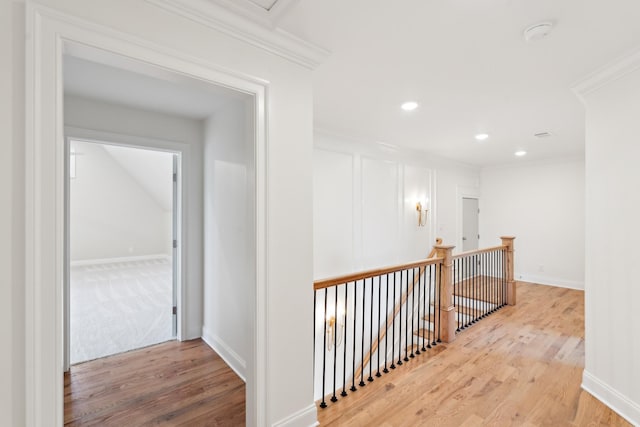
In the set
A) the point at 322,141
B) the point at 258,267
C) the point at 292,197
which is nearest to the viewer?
the point at 258,267

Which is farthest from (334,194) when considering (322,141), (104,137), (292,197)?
(104,137)

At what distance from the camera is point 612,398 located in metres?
2.15

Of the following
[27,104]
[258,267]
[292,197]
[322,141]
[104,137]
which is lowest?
[258,267]

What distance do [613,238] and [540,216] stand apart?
4.67 m

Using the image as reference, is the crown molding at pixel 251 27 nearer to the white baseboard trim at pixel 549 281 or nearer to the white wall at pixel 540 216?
the white wall at pixel 540 216

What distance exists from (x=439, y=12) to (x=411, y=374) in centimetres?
278

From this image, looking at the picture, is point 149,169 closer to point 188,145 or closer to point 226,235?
point 188,145

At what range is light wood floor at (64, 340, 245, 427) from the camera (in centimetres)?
209

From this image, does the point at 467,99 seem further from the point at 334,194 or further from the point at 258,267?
the point at 258,267

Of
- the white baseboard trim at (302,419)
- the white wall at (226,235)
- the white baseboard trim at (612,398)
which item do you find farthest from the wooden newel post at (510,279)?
the white wall at (226,235)

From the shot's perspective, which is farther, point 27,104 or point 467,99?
point 467,99

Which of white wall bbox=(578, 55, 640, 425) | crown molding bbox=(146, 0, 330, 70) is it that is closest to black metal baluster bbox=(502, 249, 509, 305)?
white wall bbox=(578, 55, 640, 425)

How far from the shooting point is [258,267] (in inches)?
68.7

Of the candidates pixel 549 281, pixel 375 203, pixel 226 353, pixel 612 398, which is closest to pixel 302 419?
pixel 226 353
